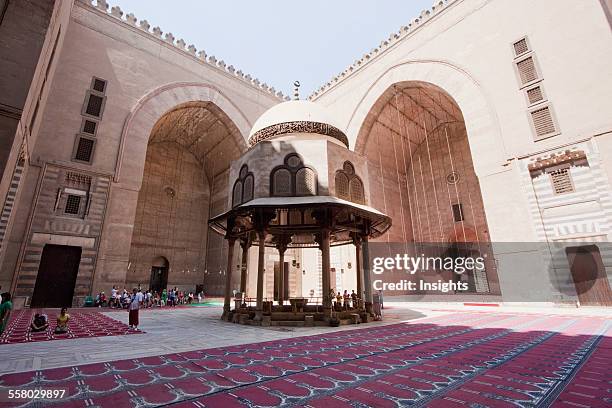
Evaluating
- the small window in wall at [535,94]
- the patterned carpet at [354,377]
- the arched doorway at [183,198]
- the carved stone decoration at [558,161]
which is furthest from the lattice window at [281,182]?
the arched doorway at [183,198]

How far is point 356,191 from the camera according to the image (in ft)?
34.1

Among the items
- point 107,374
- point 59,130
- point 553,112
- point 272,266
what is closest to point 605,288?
Result: point 553,112

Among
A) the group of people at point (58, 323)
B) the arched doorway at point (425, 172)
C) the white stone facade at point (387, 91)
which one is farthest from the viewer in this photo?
the arched doorway at point (425, 172)

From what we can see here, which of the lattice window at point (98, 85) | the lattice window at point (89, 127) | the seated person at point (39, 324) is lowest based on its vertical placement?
the seated person at point (39, 324)

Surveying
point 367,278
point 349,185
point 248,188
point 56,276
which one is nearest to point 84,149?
point 56,276

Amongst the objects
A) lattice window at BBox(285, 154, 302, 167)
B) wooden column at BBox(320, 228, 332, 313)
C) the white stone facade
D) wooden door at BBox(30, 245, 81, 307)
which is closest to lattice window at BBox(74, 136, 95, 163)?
the white stone facade

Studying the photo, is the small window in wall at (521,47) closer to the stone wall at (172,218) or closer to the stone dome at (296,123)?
the stone dome at (296,123)

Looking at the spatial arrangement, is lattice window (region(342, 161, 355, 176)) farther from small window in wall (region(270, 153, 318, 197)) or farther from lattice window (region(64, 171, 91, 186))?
lattice window (region(64, 171, 91, 186))

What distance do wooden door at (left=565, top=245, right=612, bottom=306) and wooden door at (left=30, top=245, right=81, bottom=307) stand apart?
2282 cm

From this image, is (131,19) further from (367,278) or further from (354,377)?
(354,377)

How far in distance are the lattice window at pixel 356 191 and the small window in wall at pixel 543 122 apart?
9.83m

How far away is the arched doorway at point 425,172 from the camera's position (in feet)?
69.7

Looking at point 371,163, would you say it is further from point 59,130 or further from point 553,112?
point 59,130

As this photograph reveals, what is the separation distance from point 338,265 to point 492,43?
644 inches
